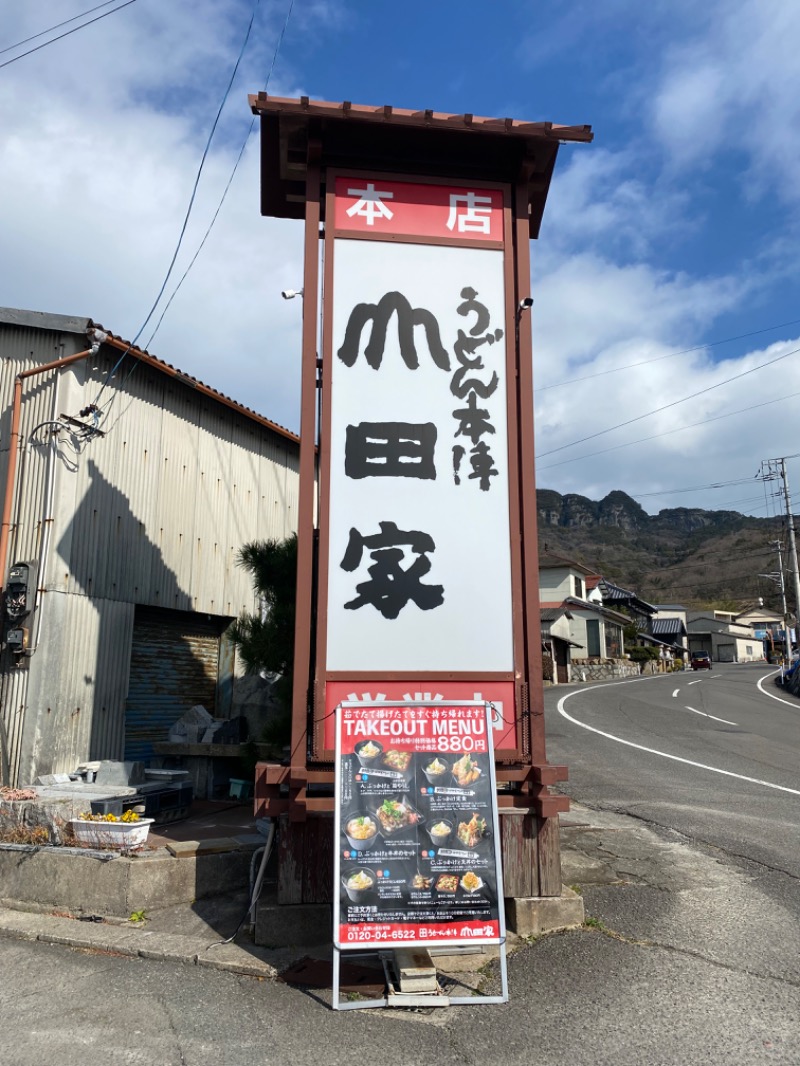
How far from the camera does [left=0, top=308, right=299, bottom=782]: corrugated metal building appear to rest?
9.14 m

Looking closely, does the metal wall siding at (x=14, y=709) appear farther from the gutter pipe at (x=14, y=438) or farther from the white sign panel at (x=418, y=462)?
the white sign panel at (x=418, y=462)

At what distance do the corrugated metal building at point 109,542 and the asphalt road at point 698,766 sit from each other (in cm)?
600

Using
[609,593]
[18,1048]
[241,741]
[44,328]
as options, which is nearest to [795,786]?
[241,741]

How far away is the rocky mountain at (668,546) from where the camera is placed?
4707 inches

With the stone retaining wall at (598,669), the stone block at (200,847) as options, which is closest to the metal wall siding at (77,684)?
the stone block at (200,847)

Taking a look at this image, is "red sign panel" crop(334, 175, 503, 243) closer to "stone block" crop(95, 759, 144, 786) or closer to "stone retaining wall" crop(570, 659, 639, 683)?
Result: "stone block" crop(95, 759, 144, 786)

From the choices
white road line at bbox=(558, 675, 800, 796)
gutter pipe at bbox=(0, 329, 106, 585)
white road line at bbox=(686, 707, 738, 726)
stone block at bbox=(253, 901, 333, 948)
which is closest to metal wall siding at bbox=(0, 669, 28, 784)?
gutter pipe at bbox=(0, 329, 106, 585)

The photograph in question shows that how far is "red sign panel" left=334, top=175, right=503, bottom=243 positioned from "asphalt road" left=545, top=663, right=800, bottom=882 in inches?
238

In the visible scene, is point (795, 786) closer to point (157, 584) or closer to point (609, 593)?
point (157, 584)

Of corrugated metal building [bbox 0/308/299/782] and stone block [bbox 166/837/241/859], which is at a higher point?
corrugated metal building [bbox 0/308/299/782]

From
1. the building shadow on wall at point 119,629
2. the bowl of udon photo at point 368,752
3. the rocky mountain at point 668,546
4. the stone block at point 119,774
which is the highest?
the rocky mountain at point 668,546

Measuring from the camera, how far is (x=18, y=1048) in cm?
409

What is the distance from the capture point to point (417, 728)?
5164 mm

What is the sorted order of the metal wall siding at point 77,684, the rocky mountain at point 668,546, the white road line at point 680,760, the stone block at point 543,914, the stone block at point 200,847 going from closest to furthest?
the stone block at point 543,914
the stone block at point 200,847
the metal wall siding at point 77,684
the white road line at point 680,760
the rocky mountain at point 668,546
